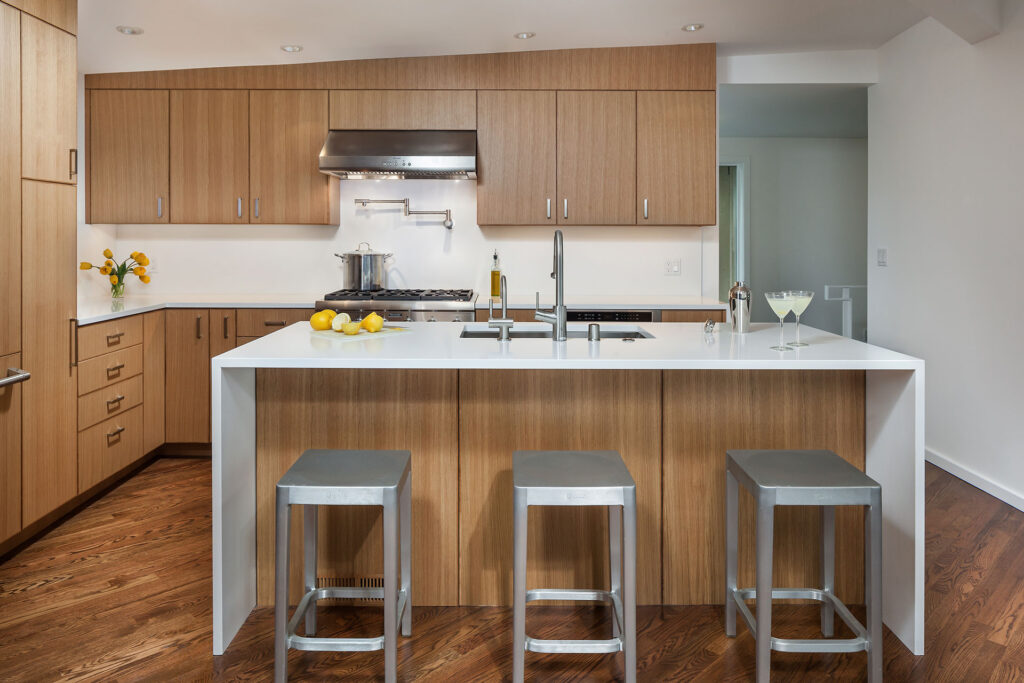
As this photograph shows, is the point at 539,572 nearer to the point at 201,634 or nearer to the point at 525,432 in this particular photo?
the point at 525,432

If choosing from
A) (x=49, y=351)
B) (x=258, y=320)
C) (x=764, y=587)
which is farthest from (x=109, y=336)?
(x=764, y=587)

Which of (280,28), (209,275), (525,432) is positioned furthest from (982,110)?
(209,275)

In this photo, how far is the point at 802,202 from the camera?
288 inches

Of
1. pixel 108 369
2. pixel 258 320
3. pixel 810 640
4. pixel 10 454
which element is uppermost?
pixel 258 320

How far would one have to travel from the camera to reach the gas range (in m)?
4.27

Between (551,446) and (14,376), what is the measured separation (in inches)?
76.9

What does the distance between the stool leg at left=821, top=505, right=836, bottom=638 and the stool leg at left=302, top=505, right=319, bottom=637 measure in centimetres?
149

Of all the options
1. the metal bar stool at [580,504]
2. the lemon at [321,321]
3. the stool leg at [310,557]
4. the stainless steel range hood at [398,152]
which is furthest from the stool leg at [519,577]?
the stainless steel range hood at [398,152]

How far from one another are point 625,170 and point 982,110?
71.3 inches

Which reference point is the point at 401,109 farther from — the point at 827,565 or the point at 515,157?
the point at 827,565

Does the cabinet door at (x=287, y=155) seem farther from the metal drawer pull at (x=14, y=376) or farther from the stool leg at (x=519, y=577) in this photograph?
the stool leg at (x=519, y=577)

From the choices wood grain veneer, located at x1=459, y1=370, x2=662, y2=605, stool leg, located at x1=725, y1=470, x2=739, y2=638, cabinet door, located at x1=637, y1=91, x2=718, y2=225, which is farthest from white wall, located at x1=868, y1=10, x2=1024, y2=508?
wood grain veneer, located at x1=459, y1=370, x2=662, y2=605

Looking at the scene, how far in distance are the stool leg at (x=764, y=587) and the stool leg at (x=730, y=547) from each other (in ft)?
1.15

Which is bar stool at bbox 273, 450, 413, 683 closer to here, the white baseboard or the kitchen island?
the kitchen island
